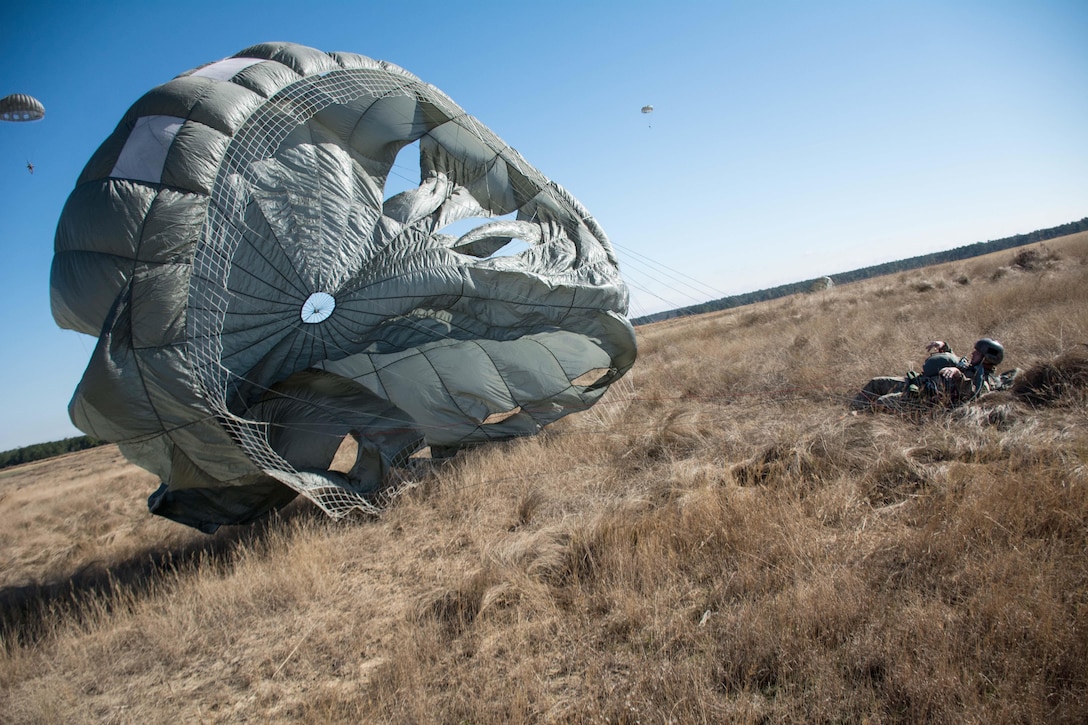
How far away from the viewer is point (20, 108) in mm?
12852

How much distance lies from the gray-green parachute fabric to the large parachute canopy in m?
11.1

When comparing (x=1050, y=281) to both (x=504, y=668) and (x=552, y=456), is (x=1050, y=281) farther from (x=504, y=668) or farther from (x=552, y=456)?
(x=504, y=668)

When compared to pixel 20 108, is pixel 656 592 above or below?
below

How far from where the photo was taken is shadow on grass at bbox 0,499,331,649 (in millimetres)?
4719

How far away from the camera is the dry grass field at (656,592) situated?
222 centimetres

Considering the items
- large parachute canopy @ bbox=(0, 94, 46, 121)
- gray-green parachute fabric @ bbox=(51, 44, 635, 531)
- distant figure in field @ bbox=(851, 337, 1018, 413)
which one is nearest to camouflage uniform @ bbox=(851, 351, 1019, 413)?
distant figure in field @ bbox=(851, 337, 1018, 413)

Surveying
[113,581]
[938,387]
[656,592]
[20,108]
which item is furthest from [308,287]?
[20,108]

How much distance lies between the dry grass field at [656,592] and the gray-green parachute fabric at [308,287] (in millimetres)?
870

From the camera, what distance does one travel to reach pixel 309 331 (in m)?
6.46

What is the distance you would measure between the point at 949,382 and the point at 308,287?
6694 mm

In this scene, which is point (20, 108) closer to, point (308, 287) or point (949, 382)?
point (308, 287)

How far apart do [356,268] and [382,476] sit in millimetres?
2497

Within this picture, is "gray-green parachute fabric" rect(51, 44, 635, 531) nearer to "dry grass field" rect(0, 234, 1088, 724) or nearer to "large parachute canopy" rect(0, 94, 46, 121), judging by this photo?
"dry grass field" rect(0, 234, 1088, 724)

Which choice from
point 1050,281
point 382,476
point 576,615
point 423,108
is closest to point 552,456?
point 382,476
